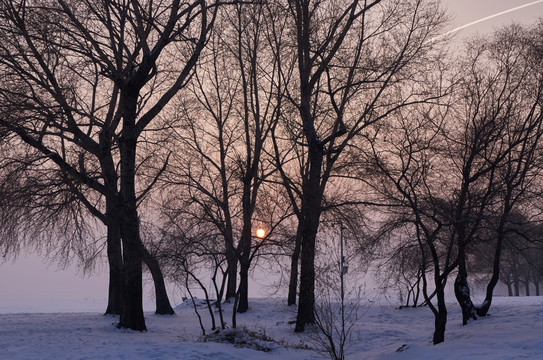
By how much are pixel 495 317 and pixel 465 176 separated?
21.3 ft

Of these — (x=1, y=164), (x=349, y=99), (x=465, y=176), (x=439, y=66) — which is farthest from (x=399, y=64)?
(x=1, y=164)

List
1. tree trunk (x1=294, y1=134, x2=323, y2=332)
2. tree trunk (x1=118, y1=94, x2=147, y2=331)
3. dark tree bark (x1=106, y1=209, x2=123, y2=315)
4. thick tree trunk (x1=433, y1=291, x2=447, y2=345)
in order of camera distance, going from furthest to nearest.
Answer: dark tree bark (x1=106, y1=209, x2=123, y2=315) → tree trunk (x1=294, y1=134, x2=323, y2=332) → tree trunk (x1=118, y1=94, x2=147, y2=331) → thick tree trunk (x1=433, y1=291, x2=447, y2=345)

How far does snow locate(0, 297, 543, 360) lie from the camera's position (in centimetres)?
1340

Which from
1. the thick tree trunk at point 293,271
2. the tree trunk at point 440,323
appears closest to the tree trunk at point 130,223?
the tree trunk at point 440,323

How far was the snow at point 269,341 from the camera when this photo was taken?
1340 centimetres

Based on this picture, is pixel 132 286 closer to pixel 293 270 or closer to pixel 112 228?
pixel 112 228

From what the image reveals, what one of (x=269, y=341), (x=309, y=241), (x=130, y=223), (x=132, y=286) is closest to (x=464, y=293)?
(x=309, y=241)

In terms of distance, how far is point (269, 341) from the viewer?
1619 centimetres

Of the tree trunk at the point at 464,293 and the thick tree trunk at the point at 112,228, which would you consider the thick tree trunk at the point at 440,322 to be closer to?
the tree trunk at the point at 464,293

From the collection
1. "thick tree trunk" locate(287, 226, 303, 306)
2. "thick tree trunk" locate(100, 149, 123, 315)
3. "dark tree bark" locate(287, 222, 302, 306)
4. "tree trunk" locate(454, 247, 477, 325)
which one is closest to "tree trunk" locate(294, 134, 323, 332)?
"tree trunk" locate(454, 247, 477, 325)

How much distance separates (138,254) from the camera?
18.9 m

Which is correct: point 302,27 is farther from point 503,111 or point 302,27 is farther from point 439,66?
point 503,111

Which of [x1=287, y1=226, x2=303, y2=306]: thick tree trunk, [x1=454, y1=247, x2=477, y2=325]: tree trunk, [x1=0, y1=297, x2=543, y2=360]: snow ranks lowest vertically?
[x1=0, y1=297, x2=543, y2=360]: snow

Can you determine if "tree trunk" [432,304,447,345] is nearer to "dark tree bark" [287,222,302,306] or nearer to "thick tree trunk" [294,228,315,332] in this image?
"thick tree trunk" [294,228,315,332]
